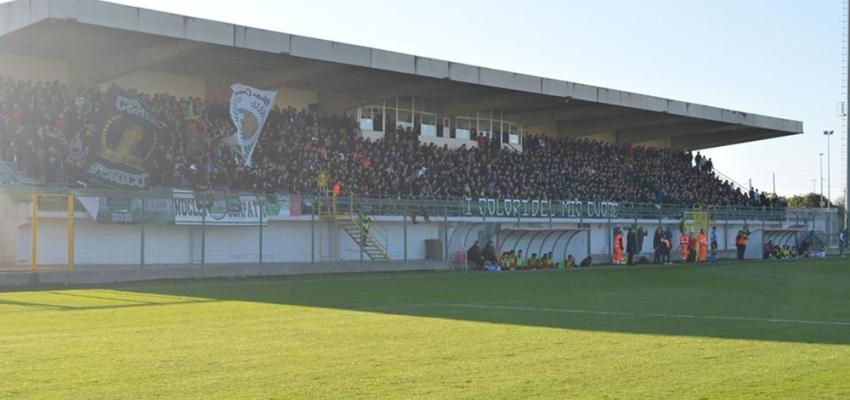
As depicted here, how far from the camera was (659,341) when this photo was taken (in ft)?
38.4

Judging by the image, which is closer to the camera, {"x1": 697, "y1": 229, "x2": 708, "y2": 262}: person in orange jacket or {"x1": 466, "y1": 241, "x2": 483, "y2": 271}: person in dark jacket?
{"x1": 466, "y1": 241, "x2": 483, "y2": 271}: person in dark jacket

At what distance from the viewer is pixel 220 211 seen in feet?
102

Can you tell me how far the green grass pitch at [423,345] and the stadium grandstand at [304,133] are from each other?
34.4 ft

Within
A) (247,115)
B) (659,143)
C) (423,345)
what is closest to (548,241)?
(247,115)

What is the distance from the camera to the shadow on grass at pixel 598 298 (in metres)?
13.9

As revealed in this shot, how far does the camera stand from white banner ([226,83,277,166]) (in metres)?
36.4

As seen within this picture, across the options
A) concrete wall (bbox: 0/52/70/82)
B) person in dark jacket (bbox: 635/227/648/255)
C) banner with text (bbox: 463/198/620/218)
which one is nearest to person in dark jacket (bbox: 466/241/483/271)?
banner with text (bbox: 463/198/620/218)

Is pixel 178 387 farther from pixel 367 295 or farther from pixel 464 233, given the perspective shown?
pixel 464 233

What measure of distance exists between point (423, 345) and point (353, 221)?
23641mm

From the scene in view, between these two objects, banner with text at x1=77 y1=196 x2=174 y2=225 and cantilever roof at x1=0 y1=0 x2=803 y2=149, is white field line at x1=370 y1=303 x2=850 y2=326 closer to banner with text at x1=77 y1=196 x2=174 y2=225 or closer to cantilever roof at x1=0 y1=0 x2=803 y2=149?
banner with text at x1=77 y1=196 x2=174 y2=225

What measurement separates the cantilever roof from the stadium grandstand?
8cm

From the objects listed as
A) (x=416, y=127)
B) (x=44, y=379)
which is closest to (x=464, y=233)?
(x=416, y=127)

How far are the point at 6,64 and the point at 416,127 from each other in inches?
792

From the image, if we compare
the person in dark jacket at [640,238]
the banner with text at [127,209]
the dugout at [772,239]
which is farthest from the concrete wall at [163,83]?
the dugout at [772,239]
